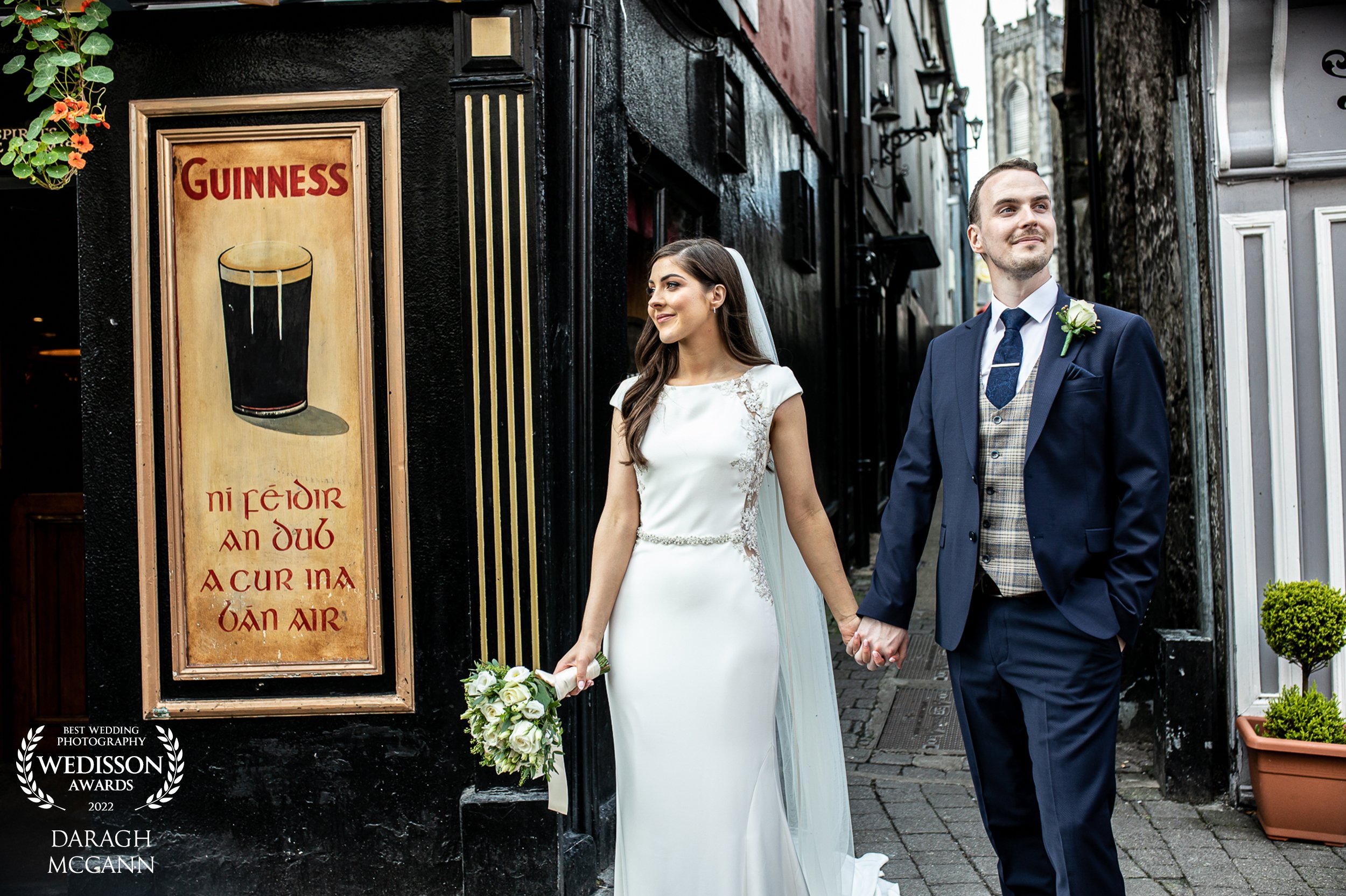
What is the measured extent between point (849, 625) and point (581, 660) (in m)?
0.79

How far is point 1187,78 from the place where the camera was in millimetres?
5062

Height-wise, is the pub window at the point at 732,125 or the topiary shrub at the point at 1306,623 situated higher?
the pub window at the point at 732,125

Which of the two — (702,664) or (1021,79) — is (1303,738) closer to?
(702,664)

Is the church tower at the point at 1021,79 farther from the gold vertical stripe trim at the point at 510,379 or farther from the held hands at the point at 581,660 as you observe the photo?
the held hands at the point at 581,660

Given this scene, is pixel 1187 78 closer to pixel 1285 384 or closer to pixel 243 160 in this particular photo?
pixel 1285 384

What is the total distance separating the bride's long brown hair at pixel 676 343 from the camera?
10.6ft

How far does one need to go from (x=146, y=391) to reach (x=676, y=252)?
2.13 meters

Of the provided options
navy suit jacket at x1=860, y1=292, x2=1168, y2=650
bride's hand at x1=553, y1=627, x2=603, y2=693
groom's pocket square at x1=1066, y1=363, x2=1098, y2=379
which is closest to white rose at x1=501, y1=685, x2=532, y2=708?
bride's hand at x1=553, y1=627, x2=603, y2=693

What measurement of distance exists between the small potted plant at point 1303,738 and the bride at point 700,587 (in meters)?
2.26

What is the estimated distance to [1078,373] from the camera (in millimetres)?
2844

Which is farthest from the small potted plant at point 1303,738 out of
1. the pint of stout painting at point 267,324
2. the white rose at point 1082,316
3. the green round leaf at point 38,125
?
the green round leaf at point 38,125

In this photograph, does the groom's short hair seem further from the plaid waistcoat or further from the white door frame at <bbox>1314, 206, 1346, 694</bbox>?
the white door frame at <bbox>1314, 206, 1346, 694</bbox>

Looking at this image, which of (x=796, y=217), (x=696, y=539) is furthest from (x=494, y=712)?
(x=796, y=217)

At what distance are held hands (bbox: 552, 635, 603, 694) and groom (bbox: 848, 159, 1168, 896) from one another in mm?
765
